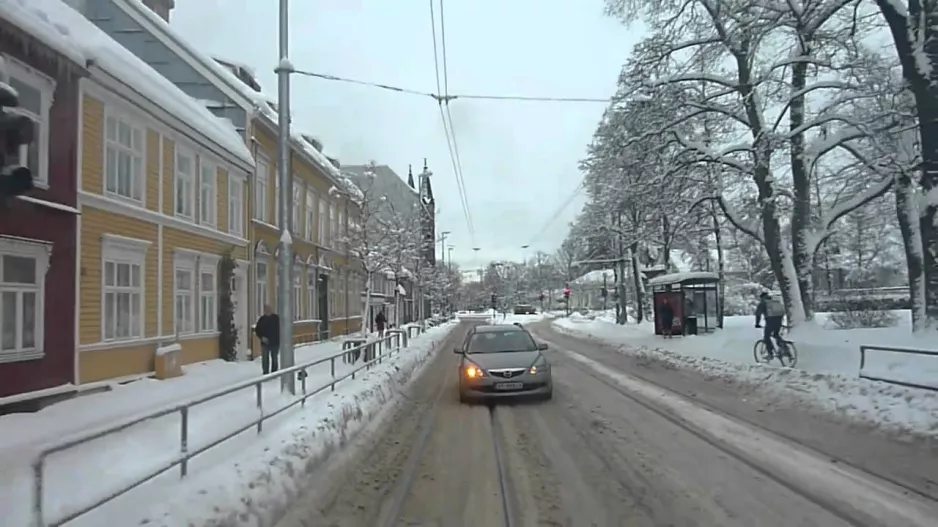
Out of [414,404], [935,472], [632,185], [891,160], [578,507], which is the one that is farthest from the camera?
[632,185]

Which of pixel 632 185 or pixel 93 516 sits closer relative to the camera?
pixel 93 516

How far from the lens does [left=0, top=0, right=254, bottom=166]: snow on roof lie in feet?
41.4

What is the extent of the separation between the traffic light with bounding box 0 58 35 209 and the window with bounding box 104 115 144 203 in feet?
42.4

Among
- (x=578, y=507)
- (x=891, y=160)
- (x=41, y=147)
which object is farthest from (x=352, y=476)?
(x=891, y=160)

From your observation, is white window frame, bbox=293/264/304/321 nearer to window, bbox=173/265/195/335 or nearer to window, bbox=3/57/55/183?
window, bbox=173/265/195/335

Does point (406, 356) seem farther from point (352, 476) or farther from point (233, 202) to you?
point (352, 476)

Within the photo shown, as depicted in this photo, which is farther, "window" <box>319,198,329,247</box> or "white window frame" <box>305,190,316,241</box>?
"window" <box>319,198,329,247</box>

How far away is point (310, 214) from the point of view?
114 feet

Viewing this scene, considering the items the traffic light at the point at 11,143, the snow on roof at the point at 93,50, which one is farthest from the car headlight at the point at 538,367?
the traffic light at the point at 11,143

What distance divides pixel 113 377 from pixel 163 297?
10.2 feet

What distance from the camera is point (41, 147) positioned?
43.4 feet

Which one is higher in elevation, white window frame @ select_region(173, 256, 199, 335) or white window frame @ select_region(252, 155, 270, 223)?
white window frame @ select_region(252, 155, 270, 223)

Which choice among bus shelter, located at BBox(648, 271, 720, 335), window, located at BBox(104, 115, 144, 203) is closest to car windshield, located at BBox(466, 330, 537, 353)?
window, located at BBox(104, 115, 144, 203)

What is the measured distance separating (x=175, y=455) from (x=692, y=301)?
28435 mm
